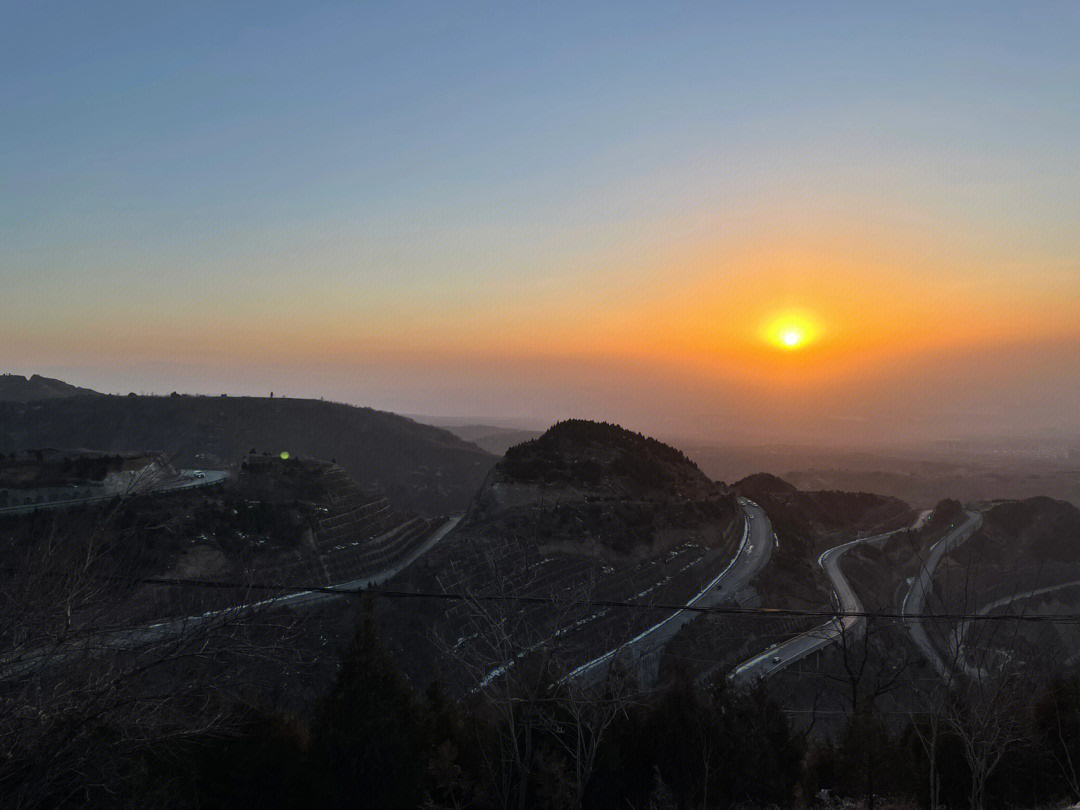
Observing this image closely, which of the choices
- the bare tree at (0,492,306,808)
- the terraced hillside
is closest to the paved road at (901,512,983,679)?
the bare tree at (0,492,306,808)

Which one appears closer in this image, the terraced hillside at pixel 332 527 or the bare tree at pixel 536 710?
the bare tree at pixel 536 710

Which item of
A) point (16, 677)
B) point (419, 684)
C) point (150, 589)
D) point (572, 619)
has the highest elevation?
point (16, 677)

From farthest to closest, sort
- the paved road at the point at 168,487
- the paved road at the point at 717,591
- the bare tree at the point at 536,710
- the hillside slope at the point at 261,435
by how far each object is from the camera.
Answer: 1. the hillside slope at the point at 261,435
2. the paved road at the point at 168,487
3. the paved road at the point at 717,591
4. the bare tree at the point at 536,710

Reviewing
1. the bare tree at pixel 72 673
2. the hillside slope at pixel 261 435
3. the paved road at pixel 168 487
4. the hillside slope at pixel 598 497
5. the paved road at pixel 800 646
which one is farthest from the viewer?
the hillside slope at pixel 261 435

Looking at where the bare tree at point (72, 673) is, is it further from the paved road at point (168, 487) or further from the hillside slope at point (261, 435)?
the hillside slope at point (261, 435)

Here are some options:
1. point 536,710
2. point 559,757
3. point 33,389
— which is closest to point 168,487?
point 559,757

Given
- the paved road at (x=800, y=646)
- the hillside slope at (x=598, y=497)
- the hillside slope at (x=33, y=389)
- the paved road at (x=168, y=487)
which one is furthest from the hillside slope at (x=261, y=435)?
the paved road at (x=800, y=646)

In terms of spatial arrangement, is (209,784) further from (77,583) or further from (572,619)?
(572,619)

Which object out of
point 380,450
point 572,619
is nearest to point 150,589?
point 572,619
